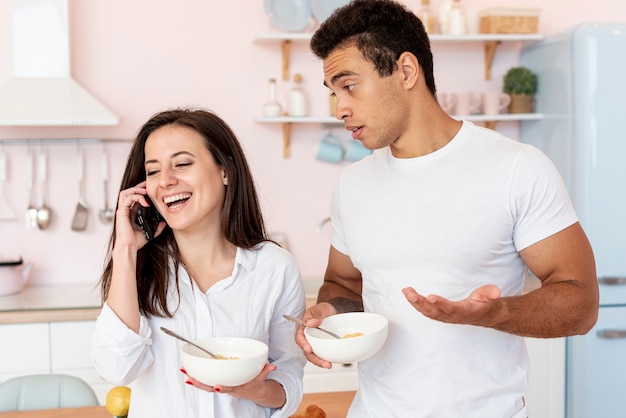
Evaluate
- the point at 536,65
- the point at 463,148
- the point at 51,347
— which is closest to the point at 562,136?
the point at 536,65

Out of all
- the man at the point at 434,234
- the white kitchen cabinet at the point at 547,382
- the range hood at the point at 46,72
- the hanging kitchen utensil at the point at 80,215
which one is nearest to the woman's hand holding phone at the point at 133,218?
the man at the point at 434,234

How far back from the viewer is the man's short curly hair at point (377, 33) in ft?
5.48

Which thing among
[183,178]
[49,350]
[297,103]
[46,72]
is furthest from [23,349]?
[183,178]

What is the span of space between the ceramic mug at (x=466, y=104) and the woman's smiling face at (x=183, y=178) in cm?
215

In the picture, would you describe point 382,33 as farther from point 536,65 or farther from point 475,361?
point 536,65

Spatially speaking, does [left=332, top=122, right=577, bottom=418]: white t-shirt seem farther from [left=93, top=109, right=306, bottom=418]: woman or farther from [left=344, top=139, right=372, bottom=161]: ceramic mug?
[left=344, top=139, right=372, bottom=161]: ceramic mug

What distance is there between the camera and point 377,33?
5.49ft

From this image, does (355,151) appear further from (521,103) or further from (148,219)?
(148,219)

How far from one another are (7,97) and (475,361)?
233cm

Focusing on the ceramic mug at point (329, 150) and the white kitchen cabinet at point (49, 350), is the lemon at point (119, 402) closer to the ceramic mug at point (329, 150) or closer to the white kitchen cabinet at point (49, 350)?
the white kitchen cabinet at point (49, 350)

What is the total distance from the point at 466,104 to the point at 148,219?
7.54 ft

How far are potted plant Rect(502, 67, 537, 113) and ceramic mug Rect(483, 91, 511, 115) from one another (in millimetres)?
35

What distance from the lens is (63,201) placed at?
359 cm

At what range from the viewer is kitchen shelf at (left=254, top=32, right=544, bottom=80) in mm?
3498
